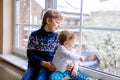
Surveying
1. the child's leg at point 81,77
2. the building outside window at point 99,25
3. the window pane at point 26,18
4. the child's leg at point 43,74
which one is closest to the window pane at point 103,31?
the building outside window at point 99,25

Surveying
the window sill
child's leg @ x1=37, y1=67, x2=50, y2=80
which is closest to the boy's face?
child's leg @ x1=37, y1=67, x2=50, y2=80

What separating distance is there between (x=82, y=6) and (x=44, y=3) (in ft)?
2.06

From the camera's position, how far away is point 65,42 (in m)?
1.36

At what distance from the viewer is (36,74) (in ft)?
5.20

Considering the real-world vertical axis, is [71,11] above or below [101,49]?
above

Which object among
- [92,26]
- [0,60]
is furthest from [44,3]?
[0,60]

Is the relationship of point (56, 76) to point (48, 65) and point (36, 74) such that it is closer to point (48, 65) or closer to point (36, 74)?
point (48, 65)

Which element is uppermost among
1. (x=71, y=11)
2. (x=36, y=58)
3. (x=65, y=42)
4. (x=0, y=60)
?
(x=71, y=11)

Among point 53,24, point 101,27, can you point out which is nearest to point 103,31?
point 101,27

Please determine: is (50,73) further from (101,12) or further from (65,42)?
(101,12)

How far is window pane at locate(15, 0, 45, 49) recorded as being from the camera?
227 centimetres

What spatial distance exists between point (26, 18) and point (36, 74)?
109 cm

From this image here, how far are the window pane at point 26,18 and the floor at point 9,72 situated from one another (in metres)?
0.31

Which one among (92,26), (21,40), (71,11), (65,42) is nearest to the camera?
(65,42)
